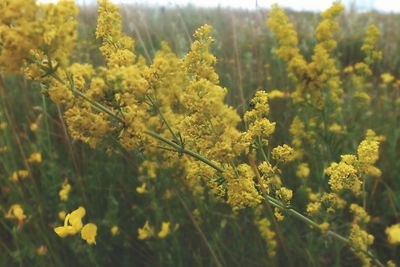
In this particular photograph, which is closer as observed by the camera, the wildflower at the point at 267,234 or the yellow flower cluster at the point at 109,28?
the yellow flower cluster at the point at 109,28

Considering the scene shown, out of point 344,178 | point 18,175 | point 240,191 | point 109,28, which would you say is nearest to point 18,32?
point 109,28

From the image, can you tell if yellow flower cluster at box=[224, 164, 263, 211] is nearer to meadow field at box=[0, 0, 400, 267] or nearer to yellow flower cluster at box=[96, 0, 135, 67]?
meadow field at box=[0, 0, 400, 267]

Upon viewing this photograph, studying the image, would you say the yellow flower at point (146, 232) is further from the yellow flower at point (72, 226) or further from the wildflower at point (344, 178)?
the wildflower at point (344, 178)

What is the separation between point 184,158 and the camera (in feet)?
4.90

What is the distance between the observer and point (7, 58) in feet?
2.66

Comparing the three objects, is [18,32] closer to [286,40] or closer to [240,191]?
[240,191]

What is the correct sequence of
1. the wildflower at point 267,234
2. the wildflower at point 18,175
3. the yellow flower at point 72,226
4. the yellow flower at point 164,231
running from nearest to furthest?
1. the yellow flower at point 72,226
2. the wildflower at point 267,234
3. the yellow flower at point 164,231
4. the wildflower at point 18,175

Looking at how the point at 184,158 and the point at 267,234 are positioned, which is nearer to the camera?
the point at 184,158

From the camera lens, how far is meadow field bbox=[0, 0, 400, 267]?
908 mm

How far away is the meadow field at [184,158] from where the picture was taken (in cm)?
91

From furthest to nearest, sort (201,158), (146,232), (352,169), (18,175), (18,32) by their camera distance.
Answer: (18,175) < (146,232) < (352,169) < (201,158) < (18,32)

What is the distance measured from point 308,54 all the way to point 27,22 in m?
3.63

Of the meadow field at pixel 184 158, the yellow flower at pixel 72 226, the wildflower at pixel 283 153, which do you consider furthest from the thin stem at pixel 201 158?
the yellow flower at pixel 72 226

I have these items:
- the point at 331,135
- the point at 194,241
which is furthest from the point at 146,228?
the point at 331,135
